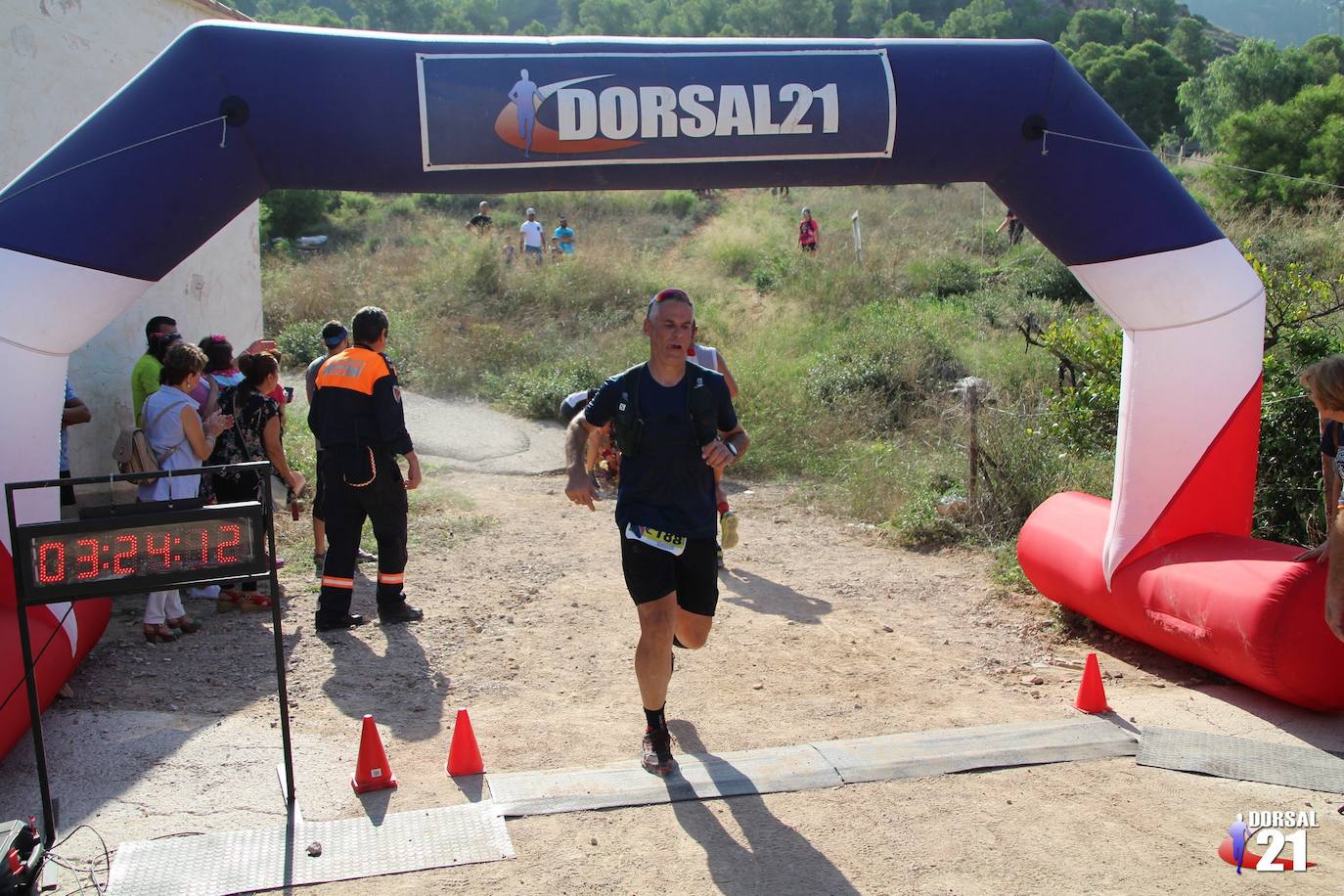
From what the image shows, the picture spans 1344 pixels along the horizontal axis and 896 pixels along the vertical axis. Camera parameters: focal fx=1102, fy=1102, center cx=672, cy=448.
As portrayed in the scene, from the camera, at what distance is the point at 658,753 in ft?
14.9

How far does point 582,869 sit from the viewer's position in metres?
3.78

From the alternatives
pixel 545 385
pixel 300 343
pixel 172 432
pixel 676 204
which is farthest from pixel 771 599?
pixel 676 204

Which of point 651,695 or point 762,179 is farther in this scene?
point 762,179

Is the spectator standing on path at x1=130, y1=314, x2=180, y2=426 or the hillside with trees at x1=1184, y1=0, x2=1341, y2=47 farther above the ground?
the hillside with trees at x1=1184, y1=0, x2=1341, y2=47

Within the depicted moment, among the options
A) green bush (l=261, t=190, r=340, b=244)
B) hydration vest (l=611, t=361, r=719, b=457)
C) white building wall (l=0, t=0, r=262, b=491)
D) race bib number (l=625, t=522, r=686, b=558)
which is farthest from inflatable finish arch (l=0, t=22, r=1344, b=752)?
green bush (l=261, t=190, r=340, b=244)

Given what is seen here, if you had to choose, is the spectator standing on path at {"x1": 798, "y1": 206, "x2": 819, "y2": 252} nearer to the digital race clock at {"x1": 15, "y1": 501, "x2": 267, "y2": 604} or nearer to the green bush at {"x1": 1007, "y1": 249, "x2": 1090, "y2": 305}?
the green bush at {"x1": 1007, "y1": 249, "x2": 1090, "y2": 305}

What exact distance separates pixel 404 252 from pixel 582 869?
59.6 ft

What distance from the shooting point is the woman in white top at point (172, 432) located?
6.17 m

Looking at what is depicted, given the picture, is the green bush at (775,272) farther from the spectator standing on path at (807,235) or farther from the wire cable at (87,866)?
the wire cable at (87,866)

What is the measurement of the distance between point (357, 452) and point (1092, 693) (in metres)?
4.11

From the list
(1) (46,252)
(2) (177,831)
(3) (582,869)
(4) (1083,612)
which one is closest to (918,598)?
(4) (1083,612)

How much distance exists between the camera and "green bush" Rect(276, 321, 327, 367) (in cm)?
1586

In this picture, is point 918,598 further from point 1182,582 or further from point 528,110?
point 528,110

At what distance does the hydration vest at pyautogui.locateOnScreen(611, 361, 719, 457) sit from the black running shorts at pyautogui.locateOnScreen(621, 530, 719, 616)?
395 millimetres
